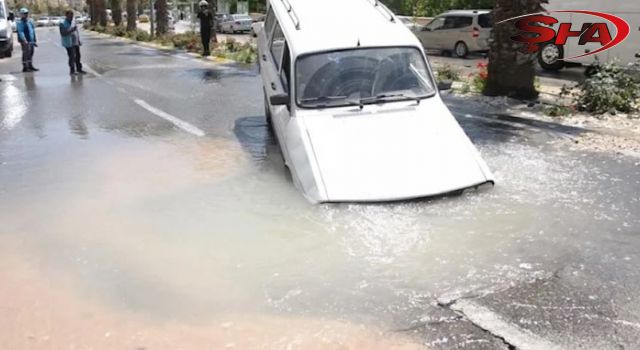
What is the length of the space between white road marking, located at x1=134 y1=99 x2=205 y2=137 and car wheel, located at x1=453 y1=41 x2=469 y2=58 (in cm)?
1355

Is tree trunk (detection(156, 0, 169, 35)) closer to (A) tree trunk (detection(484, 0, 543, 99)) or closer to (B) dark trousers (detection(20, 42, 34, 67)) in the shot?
(B) dark trousers (detection(20, 42, 34, 67))

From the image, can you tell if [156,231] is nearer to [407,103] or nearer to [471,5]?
[407,103]

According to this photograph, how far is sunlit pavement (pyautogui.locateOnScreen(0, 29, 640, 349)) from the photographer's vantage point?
3875mm

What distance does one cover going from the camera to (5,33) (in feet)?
73.6

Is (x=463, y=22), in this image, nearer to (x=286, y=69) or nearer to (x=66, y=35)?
(x=66, y=35)

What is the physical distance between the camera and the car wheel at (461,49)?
22.2 m

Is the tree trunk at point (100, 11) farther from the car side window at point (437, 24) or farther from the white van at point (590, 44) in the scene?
the white van at point (590, 44)

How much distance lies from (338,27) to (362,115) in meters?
1.37

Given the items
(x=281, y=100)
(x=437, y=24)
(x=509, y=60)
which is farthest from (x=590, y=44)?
(x=281, y=100)

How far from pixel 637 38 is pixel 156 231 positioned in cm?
1387

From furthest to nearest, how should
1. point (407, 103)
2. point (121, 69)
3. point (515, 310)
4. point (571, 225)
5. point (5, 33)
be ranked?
point (5, 33) → point (121, 69) → point (407, 103) → point (571, 225) → point (515, 310)

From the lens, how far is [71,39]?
1686 cm

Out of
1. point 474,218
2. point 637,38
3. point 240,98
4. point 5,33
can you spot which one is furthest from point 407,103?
point 5,33

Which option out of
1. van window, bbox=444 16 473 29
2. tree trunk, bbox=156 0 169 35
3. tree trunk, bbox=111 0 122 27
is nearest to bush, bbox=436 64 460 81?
van window, bbox=444 16 473 29
